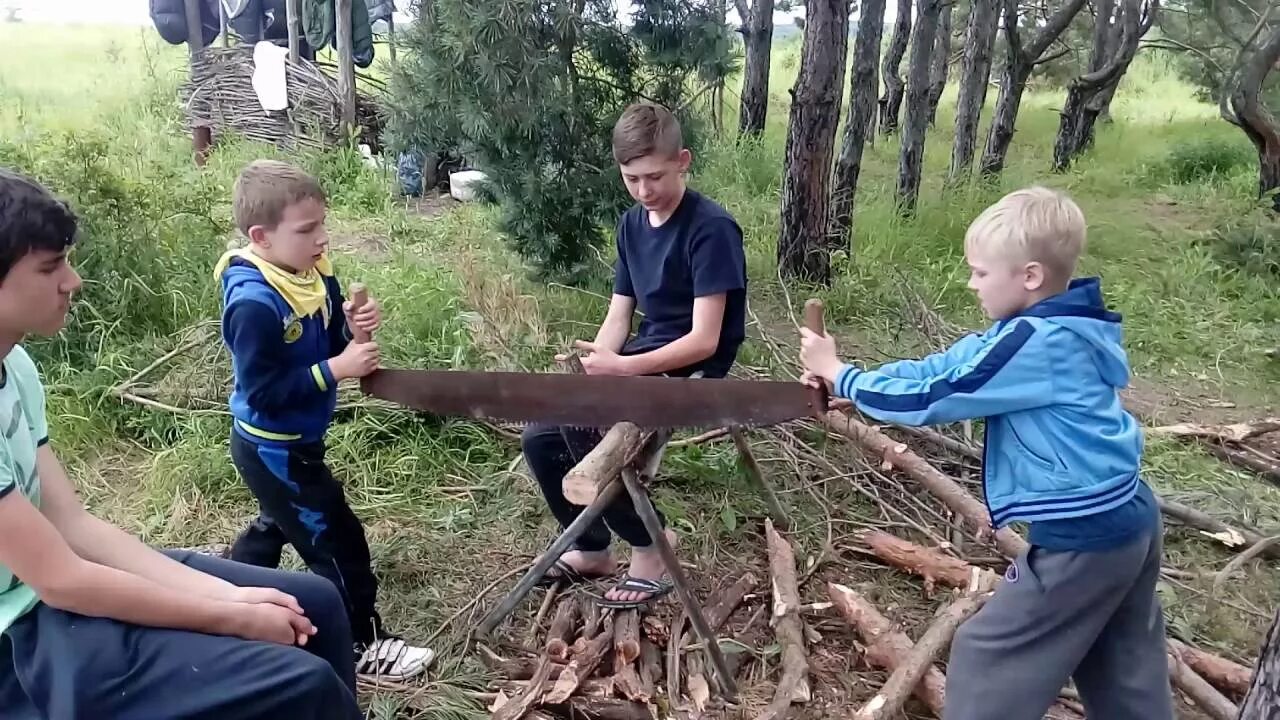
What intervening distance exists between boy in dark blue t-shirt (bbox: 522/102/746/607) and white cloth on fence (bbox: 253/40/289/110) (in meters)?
7.77

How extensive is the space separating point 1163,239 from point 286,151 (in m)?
8.72

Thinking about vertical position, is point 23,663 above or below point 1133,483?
below

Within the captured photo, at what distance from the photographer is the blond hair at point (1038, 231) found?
2121mm

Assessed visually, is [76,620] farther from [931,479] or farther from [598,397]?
[931,479]

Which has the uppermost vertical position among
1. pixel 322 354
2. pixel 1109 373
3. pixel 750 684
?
pixel 1109 373

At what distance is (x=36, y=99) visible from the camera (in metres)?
11.3

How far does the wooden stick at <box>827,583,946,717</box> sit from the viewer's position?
9.50ft

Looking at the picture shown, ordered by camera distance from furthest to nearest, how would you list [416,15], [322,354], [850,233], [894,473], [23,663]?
1. [850,233]
2. [416,15]
3. [894,473]
4. [322,354]
5. [23,663]

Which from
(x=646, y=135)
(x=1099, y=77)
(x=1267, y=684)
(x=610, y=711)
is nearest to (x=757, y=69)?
(x=1099, y=77)

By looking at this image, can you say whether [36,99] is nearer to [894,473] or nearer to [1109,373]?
[894,473]

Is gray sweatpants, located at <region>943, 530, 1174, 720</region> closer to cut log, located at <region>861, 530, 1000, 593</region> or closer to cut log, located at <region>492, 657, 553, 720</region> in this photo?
cut log, located at <region>861, 530, 1000, 593</region>

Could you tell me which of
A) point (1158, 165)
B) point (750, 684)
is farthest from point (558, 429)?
point (1158, 165)

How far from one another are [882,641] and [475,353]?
9.26 ft

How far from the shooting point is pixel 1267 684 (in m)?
2.06
